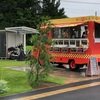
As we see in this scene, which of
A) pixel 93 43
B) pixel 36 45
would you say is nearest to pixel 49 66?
pixel 36 45

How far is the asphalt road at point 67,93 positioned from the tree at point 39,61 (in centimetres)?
83

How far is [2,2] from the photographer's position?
176 ft

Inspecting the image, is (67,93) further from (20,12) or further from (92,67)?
(20,12)

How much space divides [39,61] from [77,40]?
491cm

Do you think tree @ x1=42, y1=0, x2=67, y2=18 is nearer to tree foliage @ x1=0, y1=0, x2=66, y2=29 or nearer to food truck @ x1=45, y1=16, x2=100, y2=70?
tree foliage @ x1=0, y1=0, x2=66, y2=29

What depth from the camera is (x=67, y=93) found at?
37.6ft

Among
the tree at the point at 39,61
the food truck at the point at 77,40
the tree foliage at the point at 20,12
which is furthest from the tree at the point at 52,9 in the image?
the tree at the point at 39,61

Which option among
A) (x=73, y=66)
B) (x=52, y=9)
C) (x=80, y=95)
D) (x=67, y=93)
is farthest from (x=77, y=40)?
(x=52, y=9)

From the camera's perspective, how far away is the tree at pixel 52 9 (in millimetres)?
57934

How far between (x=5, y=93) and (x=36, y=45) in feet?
8.63

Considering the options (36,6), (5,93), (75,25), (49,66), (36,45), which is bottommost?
(5,93)

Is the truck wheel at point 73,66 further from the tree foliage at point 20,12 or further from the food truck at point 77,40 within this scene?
the tree foliage at point 20,12

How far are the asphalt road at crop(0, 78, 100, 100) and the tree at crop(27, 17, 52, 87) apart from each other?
0.83m

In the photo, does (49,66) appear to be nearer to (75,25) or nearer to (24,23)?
(75,25)
